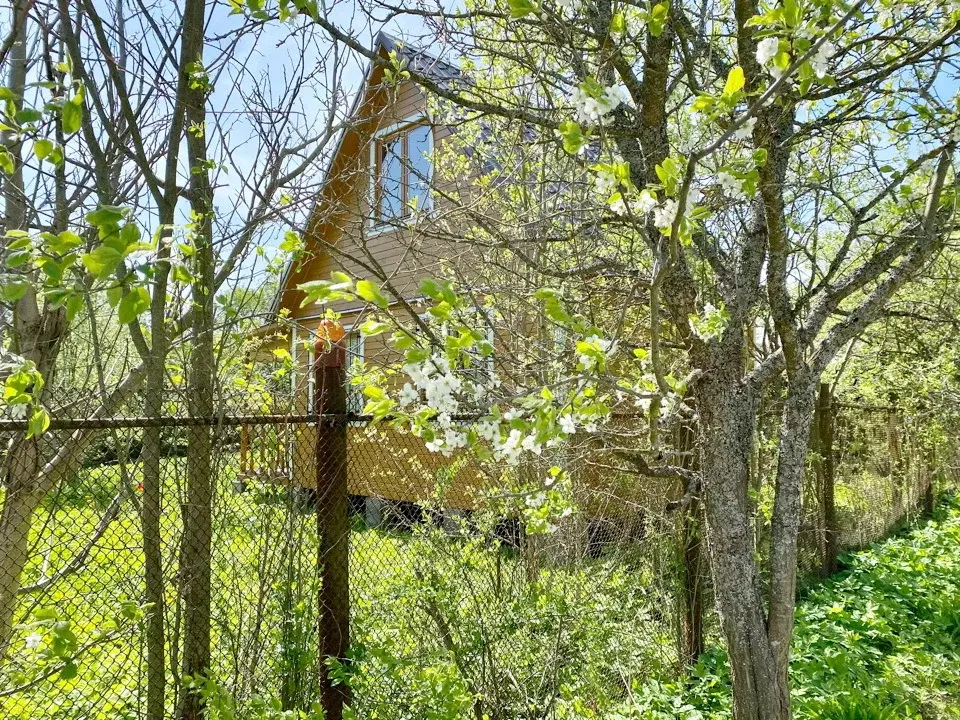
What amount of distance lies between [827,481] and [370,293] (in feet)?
20.7

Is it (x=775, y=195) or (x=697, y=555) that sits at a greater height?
(x=775, y=195)

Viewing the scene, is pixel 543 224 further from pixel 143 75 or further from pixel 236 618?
pixel 236 618

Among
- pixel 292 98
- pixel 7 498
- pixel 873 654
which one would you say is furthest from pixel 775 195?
pixel 873 654

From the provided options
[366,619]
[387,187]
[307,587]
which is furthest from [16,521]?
[387,187]

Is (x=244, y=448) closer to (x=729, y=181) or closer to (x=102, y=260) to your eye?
(x=102, y=260)

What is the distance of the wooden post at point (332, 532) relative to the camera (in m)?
2.87

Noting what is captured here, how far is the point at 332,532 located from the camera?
9.61ft

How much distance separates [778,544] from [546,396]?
1791 mm

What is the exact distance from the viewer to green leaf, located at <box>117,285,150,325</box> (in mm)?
1220

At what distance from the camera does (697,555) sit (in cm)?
429

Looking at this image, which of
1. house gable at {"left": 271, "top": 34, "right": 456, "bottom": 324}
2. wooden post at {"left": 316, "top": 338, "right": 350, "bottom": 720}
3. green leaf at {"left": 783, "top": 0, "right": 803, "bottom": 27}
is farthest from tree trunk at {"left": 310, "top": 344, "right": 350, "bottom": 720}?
green leaf at {"left": 783, "top": 0, "right": 803, "bottom": 27}

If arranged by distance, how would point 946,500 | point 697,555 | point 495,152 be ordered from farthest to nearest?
1. point 946,500
2. point 495,152
3. point 697,555

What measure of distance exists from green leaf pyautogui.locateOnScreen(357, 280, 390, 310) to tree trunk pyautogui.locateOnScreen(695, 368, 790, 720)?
1969 mm

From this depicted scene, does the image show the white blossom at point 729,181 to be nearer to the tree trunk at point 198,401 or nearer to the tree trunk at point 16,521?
the tree trunk at point 198,401
